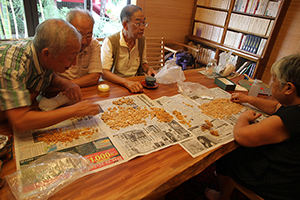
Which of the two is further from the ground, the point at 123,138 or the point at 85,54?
the point at 85,54

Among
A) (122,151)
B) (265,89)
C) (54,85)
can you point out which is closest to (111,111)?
(122,151)

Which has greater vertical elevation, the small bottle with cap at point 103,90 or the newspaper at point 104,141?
the small bottle with cap at point 103,90

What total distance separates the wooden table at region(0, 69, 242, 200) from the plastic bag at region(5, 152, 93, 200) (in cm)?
3

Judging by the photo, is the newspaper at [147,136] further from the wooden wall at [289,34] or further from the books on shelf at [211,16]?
the books on shelf at [211,16]

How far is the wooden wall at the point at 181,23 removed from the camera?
3.07 m

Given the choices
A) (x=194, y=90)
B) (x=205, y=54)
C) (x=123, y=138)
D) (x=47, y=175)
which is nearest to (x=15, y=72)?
(x=47, y=175)

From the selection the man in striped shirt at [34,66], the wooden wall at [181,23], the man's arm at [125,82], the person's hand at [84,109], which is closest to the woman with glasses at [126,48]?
the man's arm at [125,82]

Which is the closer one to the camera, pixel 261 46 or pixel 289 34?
pixel 289 34

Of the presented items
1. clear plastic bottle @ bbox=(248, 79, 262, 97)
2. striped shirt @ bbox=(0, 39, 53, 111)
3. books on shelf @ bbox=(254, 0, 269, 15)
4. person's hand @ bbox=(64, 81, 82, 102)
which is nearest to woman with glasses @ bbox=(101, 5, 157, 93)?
person's hand @ bbox=(64, 81, 82, 102)

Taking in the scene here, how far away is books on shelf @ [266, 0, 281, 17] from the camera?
3027 mm

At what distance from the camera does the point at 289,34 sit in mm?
3127

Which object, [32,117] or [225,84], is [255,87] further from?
[32,117]

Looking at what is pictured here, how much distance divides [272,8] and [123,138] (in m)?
3.51

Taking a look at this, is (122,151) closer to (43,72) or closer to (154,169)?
(154,169)
